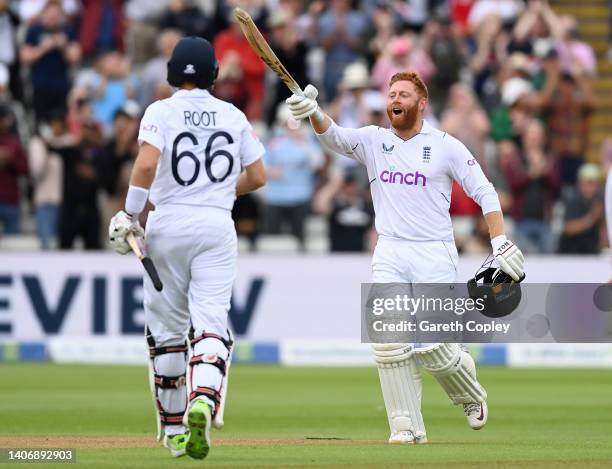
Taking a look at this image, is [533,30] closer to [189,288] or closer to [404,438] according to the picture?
[404,438]

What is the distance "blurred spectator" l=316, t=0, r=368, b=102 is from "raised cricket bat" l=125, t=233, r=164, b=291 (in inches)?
490

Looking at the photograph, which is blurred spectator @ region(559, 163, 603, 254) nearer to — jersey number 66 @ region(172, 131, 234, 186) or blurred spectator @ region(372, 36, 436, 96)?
blurred spectator @ region(372, 36, 436, 96)

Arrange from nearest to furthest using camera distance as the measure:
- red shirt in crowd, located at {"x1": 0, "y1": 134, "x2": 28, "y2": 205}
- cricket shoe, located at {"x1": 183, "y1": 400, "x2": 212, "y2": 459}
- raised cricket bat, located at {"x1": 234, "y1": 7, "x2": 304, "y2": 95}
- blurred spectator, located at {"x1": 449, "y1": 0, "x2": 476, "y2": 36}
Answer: cricket shoe, located at {"x1": 183, "y1": 400, "x2": 212, "y2": 459} < raised cricket bat, located at {"x1": 234, "y1": 7, "x2": 304, "y2": 95} < red shirt in crowd, located at {"x1": 0, "y1": 134, "x2": 28, "y2": 205} < blurred spectator, located at {"x1": 449, "y1": 0, "x2": 476, "y2": 36}

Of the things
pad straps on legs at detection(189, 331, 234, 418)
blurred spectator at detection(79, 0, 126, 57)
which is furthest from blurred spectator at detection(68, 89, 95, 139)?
pad straps on legs at detection(189, 331, 234, 418)

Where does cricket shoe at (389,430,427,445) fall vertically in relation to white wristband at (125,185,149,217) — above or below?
below

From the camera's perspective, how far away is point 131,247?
8289 millimetres

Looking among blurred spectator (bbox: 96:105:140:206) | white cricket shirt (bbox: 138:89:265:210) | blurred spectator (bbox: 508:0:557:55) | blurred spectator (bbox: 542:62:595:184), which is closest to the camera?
white cricket shirt (bbox: 138:89:265:210)

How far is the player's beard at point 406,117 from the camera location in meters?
9.38

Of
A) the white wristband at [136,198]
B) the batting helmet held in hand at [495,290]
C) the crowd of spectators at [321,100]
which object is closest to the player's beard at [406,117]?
A: the batting helmet held in hand at [495,290]

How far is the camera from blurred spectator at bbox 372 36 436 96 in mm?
19438

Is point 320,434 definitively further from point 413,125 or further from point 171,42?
point 171,42

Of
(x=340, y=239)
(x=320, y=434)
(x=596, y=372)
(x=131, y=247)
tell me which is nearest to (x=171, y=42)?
(x=340, y=239)

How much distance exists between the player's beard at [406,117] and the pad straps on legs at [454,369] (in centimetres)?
138

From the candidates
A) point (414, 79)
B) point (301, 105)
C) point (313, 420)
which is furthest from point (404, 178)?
point (313, 420)
